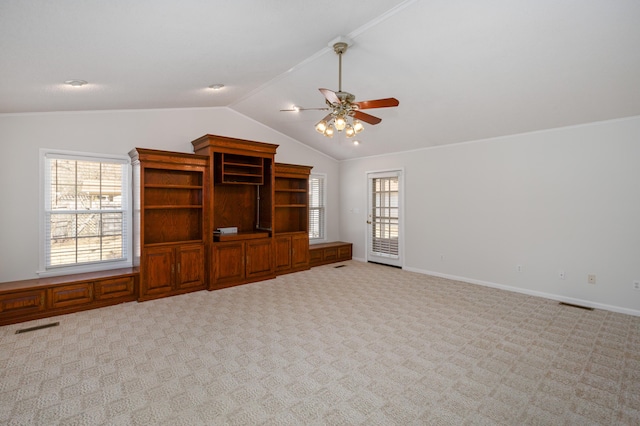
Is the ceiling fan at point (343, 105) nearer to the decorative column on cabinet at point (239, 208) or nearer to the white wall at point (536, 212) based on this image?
the decorative column on cabinet at point (239, 208)

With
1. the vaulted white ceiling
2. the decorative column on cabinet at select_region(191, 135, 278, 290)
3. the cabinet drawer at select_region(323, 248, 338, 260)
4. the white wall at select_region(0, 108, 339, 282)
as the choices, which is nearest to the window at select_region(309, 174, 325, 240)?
the cabinet drawer at select_region(323, 248, 338, 260)

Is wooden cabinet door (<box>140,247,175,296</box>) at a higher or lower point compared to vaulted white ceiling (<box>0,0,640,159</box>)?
lower

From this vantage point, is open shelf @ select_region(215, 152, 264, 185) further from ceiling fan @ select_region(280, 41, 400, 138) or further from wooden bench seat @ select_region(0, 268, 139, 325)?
ceiling fan @ select_region(280, 41, 400, 138)

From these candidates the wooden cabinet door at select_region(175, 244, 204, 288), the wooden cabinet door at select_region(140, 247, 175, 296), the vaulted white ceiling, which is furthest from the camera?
the wooden cabinet door at select_region(175, 244, 204, 288)

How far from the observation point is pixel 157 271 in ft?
15.5

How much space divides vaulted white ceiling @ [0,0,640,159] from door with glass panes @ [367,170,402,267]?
207cm

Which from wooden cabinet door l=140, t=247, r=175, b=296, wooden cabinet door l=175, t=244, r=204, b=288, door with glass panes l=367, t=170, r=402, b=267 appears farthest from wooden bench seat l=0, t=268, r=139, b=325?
door with glass panes l=367, t=170, r=402, b=267

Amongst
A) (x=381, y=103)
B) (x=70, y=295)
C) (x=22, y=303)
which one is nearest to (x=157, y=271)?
(x=70, y=295)

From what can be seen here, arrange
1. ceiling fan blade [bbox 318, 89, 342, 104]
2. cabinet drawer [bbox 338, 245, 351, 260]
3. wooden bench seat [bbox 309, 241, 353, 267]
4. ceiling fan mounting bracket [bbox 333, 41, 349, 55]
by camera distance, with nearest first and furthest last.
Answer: ceiling fan blade [bbox 318, 89, 342, 104]
ceiling fan mounting bracket [bbox 333, 41, 349, 55]
wooden bench seat [bbox 309, 241, 353, 267]
cabinet drawer [bbox 338, 245, 351, 260]

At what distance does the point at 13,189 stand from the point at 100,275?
1.54 metres

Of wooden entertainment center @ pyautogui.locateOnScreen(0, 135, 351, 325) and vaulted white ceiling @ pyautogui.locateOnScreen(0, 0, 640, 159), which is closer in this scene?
vaulted white ceiling @ pyautogui.locateOnScreen(0, 0, 640, 159)

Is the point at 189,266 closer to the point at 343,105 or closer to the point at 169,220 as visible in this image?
the point at 169,220

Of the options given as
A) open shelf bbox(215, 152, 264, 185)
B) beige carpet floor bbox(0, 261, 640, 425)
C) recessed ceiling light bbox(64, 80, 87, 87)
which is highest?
recessed ceiling light bbox(64, 80, 87, 87)

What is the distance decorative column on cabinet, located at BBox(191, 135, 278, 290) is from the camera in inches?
206
